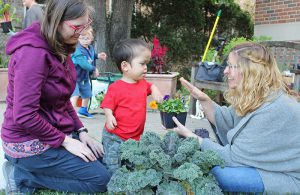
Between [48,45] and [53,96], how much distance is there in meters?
0.34

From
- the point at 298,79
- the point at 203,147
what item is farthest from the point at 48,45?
the point at 298,79

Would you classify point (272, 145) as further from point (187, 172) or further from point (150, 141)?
point (150, 141)

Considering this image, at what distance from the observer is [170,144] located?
2.46m

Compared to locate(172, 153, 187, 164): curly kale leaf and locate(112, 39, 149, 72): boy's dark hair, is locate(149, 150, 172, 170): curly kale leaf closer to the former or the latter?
locate(172, 153, 187, 164): curly kale leaf

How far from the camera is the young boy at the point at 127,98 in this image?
10.4 ft

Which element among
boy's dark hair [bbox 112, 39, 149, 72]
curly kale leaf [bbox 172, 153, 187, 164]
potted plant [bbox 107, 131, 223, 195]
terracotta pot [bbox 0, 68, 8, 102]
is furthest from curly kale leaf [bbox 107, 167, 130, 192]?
terracotta pot [bbox 0, 68, 8, 102]

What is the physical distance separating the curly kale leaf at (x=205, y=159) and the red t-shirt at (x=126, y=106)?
96 centimetres

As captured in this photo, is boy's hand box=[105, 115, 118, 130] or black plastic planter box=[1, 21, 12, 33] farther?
black plastic planter box=[1, 21, 12, 33]

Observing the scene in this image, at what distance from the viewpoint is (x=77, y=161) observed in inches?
102

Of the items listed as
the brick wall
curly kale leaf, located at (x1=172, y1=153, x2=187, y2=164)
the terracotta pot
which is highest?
the brick wall

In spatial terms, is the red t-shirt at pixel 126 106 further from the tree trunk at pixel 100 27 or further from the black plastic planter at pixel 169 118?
the tree trunk at pixel 100 27

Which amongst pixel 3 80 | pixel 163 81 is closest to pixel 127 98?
pixel 163 81

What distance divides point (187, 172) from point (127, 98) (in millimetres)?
1183

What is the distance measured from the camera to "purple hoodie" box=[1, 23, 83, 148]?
2295mm
